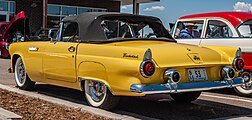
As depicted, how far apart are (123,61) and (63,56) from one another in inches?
59.3

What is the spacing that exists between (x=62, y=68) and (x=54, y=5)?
2186 centimetres

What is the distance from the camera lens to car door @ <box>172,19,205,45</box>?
902cm

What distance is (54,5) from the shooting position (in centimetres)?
2789

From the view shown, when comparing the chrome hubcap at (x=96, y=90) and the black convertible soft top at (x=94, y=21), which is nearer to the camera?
the chrome hubcap at (x=96, y=90)

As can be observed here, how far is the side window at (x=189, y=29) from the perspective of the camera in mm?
9284

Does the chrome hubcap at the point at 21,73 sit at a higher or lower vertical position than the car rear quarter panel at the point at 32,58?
lower

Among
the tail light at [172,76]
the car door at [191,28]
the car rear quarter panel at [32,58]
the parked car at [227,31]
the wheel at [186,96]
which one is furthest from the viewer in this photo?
the car door at [191,28]

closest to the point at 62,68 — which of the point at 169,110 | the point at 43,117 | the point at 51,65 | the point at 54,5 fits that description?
the point at 51,65

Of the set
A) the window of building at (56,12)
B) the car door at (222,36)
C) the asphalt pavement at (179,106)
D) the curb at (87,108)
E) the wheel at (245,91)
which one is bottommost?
the asphalt pavement at (179,106)

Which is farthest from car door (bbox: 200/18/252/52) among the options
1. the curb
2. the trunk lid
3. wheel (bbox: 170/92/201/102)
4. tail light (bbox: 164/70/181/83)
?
the curb

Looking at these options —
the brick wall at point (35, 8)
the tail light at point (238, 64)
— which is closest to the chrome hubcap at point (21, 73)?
the tail light at point (238, 64)

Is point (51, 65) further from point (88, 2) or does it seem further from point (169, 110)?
point (88, 2)

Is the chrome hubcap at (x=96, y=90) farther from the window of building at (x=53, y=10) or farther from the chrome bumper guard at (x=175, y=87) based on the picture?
the window of building at (x=53, y=10)

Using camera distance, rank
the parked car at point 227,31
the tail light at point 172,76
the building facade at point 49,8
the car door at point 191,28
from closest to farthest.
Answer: the tail light at point 172,76
the parked car at point 227,31
the car door at point 191,28
the building facade at point 49,8
